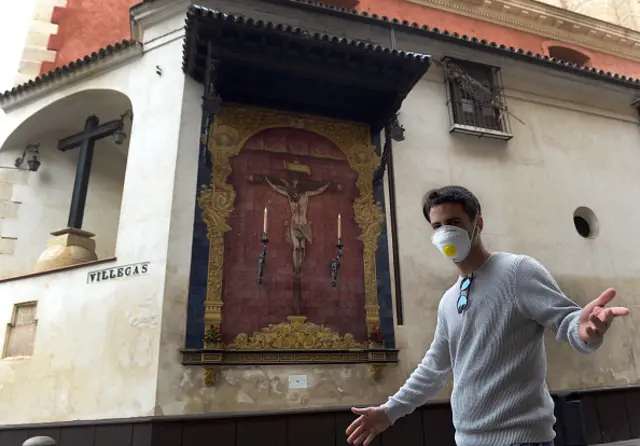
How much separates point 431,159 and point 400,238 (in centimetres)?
173

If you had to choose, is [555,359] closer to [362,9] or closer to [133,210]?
[133,210]

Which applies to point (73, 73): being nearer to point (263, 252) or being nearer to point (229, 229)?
point (229, 229)

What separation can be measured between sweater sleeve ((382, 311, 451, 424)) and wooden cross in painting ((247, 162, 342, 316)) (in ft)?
14.7

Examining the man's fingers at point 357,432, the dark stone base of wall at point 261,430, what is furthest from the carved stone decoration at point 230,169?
the man's fingers at point 357,432

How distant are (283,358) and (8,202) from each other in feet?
21.5

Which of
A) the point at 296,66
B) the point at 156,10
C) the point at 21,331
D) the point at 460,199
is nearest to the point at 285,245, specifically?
the point at 296,66

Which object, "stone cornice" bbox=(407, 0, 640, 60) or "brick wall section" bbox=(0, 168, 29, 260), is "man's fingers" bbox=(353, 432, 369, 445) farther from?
"stone cornice" bbox=(407, 0, 640, 60)

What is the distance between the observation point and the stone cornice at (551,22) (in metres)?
12.3

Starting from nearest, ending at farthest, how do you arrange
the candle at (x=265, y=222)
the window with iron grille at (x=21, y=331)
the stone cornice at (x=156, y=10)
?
the candle at (x=265, y=222) → the window with iron grille at (x=21, y=331) → the stone cornice at (x=156, y=10)

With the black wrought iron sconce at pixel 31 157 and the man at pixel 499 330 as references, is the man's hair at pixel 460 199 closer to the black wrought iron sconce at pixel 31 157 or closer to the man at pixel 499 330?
the man at pixel 499 330

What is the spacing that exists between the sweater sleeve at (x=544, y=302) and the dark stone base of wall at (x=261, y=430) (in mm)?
4931

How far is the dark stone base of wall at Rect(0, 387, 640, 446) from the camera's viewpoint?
561 cm

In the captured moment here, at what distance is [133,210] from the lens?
273 inches

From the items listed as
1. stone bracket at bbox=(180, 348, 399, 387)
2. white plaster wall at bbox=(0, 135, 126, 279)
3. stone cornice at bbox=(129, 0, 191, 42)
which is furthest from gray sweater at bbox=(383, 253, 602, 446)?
white plaster wall at bbox=(0, 135, 126, 279)
